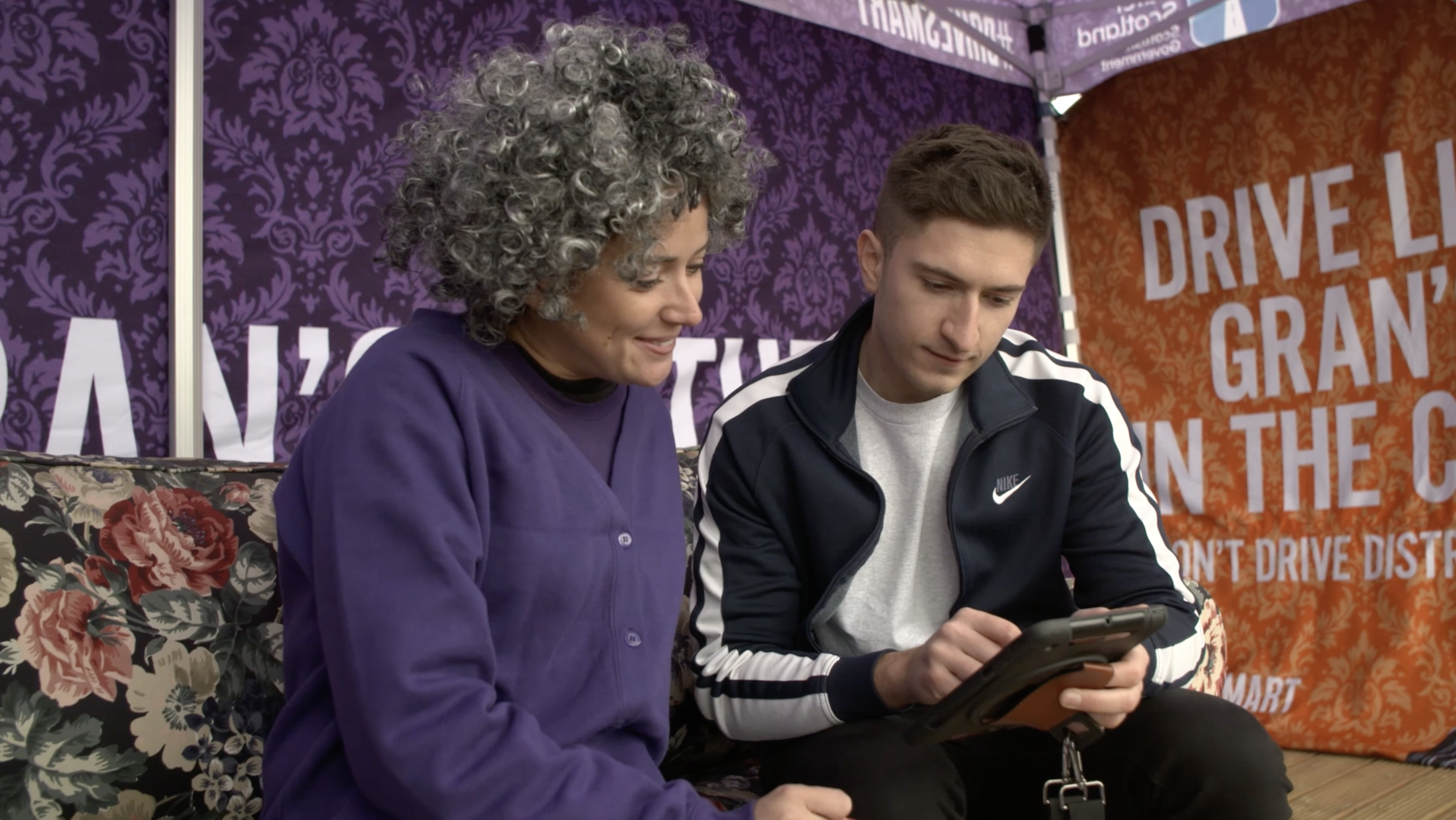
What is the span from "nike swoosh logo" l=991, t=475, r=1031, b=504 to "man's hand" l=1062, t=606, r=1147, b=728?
34cm

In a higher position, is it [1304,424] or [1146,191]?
[1146,191]

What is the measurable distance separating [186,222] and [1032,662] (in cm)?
167

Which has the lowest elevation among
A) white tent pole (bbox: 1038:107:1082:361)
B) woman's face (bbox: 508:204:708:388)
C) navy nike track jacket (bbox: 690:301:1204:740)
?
navy nike track jacket (bbox: 690:301:1204:740)

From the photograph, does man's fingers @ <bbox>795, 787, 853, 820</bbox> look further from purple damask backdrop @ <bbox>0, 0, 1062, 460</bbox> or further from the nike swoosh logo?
purple damask backdrop @ <bbox>0, 0, 1062, 460</bbox>

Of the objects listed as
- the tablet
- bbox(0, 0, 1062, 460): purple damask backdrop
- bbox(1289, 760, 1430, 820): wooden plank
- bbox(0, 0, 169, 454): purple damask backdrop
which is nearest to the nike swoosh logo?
the tablet

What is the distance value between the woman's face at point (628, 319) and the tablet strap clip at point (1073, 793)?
649 millimetres

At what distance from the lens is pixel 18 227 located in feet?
6.23

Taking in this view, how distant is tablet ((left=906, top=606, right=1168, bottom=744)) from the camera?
1.11 m

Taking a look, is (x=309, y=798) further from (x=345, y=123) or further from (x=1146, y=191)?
(x=1146, y=191)

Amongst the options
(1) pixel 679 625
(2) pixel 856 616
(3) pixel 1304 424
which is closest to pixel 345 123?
(1) pixel 679 625

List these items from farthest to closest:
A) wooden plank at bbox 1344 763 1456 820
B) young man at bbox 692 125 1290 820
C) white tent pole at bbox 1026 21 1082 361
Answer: white tent pole at bbox 1026 21 1082 361 → wooden plank at bbox 1344 763 1456 820 → young man at bbox 692 125 1290 820

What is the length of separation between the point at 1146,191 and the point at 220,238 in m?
2.68

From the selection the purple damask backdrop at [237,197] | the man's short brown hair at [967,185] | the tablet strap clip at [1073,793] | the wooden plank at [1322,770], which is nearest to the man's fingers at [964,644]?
the tablet strap clip at [1073,793]

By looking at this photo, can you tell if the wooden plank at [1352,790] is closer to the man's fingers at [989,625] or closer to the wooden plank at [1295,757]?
the wooden plank at [1295,757]
